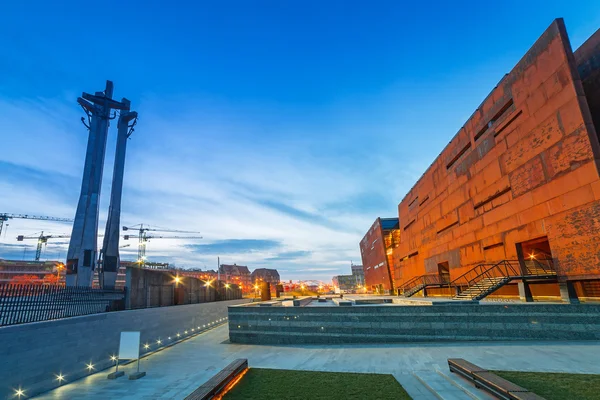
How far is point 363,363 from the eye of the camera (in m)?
11.1

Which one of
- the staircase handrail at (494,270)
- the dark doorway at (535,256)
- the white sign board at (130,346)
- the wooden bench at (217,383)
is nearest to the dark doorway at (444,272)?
the staircase handrail at (494,270)

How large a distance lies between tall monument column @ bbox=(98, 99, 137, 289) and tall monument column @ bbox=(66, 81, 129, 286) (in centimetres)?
120

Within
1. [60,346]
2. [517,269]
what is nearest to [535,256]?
[517,269]

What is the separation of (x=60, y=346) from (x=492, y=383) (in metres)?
13.5

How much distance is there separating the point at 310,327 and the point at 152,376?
26.7 feet

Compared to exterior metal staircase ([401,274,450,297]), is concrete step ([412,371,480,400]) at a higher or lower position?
lower

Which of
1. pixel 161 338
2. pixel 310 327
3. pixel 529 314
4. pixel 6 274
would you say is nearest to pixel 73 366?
pixel 161 338

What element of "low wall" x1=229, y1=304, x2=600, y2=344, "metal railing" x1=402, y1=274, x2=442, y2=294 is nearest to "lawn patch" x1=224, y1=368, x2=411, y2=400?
"low wall" x1=229, y1=304, x2=600, y2=344

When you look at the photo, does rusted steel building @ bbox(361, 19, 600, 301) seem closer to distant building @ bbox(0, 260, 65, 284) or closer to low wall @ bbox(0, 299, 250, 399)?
low wall @ bbox(0, 299, 250, 399)

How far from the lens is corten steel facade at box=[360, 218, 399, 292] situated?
191ft

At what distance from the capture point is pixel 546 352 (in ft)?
36.7

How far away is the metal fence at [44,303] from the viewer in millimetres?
9656

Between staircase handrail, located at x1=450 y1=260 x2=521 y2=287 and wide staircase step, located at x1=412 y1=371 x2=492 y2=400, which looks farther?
staircase handrail, located at x1=450 y1=260 x2=521 y2=287

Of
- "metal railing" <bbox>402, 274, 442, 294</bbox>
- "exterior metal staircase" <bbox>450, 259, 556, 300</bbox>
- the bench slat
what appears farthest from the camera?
"metal railing" <bbox>402, 274, 442, 294</bbox>
